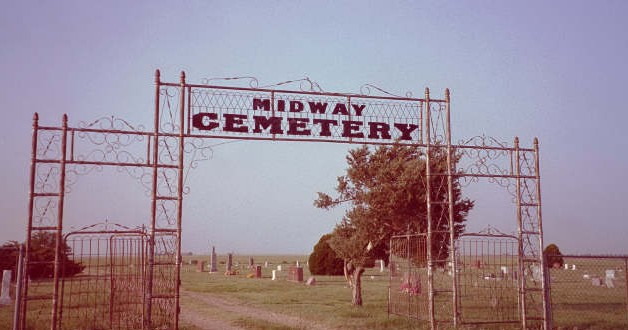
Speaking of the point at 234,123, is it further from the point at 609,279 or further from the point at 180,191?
the point at 609,279

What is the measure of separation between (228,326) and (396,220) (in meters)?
8.02

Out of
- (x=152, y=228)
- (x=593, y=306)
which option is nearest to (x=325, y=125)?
(x=152, y=228)

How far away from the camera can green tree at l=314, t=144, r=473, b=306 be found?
20406 mm

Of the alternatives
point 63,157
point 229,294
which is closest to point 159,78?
point 63,157

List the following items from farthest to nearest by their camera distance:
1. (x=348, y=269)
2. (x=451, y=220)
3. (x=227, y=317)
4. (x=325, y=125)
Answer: (x=348, y=269) → (x=227, y=317) → (x=451, y=220) → (x=325, y=125)

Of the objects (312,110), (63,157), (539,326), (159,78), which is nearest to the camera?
(63,157)

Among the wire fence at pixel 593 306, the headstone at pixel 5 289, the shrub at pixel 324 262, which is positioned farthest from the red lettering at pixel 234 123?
the shrub at pixel 324 262

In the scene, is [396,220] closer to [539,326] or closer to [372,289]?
A: [539,326]

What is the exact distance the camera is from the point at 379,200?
20.5 metres

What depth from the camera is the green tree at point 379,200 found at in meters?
20.4

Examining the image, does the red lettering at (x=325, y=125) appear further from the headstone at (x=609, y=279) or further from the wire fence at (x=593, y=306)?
the headstone at (x=609, y=279)

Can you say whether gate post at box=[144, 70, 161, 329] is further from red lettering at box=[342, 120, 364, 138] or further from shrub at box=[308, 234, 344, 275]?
shrub at box=[308, 234, 344, 275]

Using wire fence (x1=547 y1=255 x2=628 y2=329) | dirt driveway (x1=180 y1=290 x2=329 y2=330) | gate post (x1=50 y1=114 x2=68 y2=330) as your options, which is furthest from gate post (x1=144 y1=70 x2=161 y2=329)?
wire fence (x1=547 y1=255 x2=628 y2=329)

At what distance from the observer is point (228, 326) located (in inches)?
632
